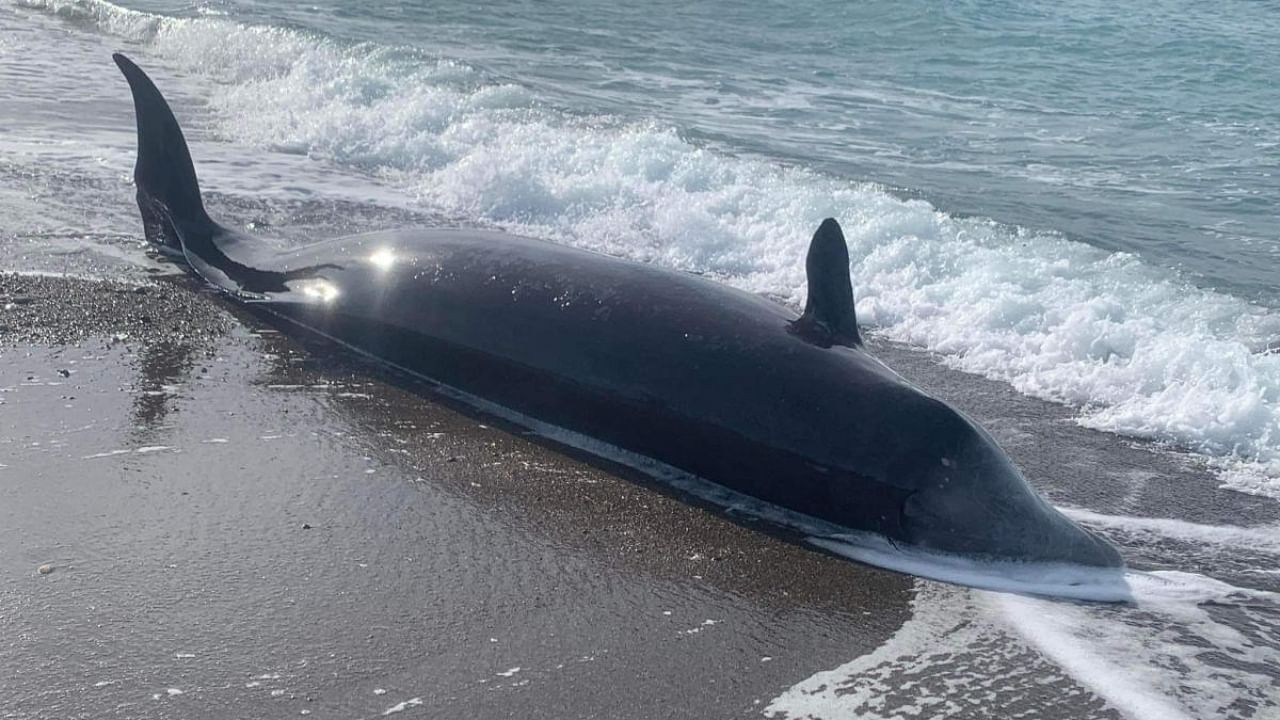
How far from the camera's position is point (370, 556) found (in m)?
4.89

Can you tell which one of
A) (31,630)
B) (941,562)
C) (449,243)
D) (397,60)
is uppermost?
(397,60)

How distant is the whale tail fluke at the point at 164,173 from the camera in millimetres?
8352

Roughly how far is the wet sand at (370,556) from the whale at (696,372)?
23 centimetres

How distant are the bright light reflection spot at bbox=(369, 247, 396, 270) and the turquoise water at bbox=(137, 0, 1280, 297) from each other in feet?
19.3

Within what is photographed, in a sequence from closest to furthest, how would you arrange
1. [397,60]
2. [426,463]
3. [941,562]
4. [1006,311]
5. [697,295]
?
[941,562], [426,463], [697,295], [1006,311], [397,60]

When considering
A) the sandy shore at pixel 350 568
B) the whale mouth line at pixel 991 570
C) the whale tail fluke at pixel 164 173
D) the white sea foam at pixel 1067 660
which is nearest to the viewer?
the sandy shore at pixel 350 568

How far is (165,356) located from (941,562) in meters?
3.88

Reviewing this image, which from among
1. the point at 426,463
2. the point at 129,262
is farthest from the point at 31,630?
the point at 129,262

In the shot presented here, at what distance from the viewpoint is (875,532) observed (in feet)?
17.5

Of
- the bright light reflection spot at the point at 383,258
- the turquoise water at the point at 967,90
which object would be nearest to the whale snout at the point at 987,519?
the bright light reflection spot at the point at 383,258

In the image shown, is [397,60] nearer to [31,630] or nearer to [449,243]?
[449,243]

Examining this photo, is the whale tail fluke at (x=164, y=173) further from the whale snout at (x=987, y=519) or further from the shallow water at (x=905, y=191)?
the whale snout at (x=987, y=519)

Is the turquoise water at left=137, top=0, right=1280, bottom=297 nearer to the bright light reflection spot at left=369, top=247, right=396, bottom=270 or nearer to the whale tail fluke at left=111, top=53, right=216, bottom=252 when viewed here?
the bright light reflection spot at left=369, top=247, right=396, bottom=270

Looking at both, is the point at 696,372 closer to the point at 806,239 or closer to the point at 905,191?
the point at 806,239
